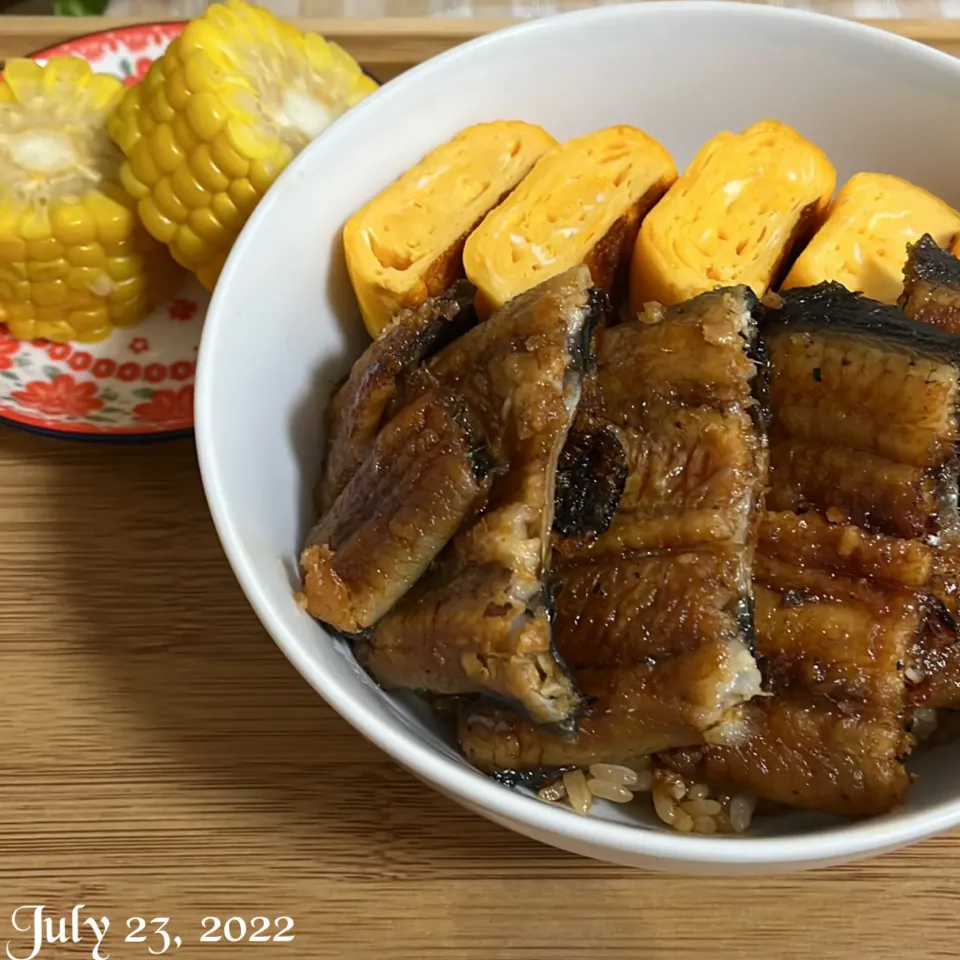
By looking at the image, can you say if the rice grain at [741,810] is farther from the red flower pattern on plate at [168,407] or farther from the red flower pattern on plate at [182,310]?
the red flower pattern on plate at [182,310]

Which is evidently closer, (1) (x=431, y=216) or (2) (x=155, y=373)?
(1) (x=431, y=216)

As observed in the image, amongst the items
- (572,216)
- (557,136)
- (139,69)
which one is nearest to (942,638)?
(572,216)

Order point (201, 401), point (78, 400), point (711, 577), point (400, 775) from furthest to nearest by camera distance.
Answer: point (78, 400) < point (400, 775) < point (201, 401) < point (711, 577)

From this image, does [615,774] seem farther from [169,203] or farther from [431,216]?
[169,203]

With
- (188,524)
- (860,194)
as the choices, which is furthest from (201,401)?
(860,194)

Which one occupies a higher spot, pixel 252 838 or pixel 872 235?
pixel 872 235

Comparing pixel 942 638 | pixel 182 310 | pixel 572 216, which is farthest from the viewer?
pixel 182 310

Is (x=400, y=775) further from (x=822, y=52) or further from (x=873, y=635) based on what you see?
(x=822, y=52)
